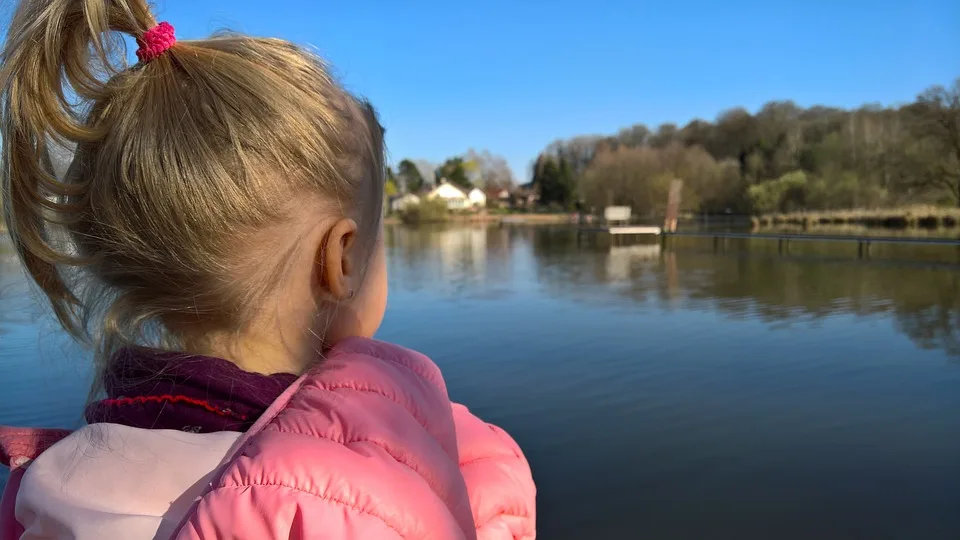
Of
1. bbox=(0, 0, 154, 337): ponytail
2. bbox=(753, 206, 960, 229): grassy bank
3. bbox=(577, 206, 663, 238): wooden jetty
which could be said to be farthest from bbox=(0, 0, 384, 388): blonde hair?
bbox=(753, 206, 960, 229): grassy bank

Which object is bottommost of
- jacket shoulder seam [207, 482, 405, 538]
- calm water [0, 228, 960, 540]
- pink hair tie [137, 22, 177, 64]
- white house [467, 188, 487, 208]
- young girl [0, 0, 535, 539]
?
calm water [0, 228, 960, 540]

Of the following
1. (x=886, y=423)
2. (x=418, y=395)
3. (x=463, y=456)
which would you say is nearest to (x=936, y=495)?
Answer: (x=886, y=423)

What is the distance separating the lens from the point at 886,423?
411 cm

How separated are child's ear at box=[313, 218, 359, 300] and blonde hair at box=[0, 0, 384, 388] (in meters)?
0.03

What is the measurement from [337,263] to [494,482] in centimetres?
44

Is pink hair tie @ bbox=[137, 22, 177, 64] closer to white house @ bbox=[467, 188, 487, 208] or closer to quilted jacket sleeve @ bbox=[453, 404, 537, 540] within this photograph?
quilted jacket sleeve @ bbox=[453, 404, 537, 540]

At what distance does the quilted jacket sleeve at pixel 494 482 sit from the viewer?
1.01m

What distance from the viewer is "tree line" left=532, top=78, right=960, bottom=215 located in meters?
33.0

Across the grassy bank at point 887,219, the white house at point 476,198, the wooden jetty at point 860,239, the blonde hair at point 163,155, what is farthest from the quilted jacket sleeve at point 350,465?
the white house at point 476,198

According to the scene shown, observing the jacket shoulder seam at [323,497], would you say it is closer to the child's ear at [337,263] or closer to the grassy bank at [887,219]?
the child's ear at [337,263]

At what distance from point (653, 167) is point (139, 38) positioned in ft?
158

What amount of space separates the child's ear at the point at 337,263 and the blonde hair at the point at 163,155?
3 cm

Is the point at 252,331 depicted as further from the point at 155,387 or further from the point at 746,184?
the point at 746,184

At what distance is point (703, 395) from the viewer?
4.72 meters
